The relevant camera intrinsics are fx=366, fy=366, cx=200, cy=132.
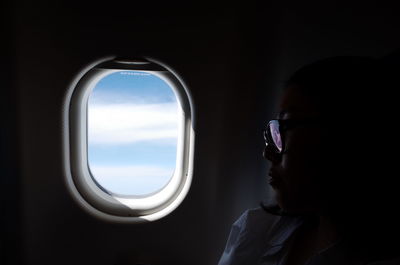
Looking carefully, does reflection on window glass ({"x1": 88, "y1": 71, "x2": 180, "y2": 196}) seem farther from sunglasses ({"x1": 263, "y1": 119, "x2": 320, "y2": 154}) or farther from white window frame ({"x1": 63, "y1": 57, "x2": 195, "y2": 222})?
sunglasses ({"x1": 263, "y1": 119, "x2": 320, "y2": 154})

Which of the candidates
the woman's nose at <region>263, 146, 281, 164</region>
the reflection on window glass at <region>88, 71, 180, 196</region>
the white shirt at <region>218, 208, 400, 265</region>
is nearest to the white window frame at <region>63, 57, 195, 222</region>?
the reflection on window glass at <region>88, 71, 180, 196</region>

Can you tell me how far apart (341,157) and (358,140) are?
5cm

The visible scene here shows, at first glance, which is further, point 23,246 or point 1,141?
point 23,246

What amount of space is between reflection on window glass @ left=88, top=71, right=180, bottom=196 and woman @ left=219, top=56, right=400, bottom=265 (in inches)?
29.2

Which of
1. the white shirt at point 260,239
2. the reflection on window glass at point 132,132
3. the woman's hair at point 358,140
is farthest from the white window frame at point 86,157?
the woman's hair at point 358,140

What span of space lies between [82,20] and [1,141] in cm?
58

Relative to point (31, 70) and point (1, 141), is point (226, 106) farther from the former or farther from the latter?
point (1, 141)

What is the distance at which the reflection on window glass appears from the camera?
154 cm

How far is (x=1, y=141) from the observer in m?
1.45

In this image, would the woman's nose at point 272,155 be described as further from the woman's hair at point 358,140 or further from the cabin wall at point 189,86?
the cabin wall at point 189,86

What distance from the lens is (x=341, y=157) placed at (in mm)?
791

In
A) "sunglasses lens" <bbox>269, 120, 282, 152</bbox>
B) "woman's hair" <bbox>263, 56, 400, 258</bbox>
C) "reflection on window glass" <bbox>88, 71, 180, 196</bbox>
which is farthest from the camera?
"reflection on window glass" <bbox>88, 71, 180, 196</bbox>

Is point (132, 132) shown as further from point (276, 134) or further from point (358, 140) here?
point (358, 140)

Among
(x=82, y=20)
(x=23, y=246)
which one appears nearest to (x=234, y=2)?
(x=82, y=20)
